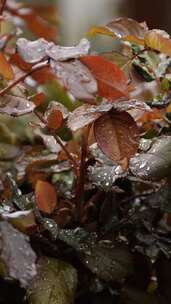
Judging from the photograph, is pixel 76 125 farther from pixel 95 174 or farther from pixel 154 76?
pixel 154 76

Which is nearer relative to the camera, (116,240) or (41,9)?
(116,240)

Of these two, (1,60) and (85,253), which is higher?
(1,60)

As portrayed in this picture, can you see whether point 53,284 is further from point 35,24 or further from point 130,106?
point 35,24

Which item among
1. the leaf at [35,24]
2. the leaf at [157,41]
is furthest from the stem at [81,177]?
the leaf at [35,24]

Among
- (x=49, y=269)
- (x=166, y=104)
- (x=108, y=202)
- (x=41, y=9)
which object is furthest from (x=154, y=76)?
(x=41, y=9)

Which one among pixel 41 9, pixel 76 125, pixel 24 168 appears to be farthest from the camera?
pixel 41 9

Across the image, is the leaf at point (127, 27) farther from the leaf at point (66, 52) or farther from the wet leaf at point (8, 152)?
the wet leaf at point (8, 152)
